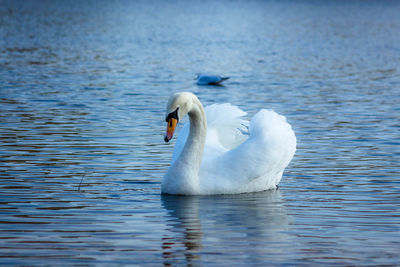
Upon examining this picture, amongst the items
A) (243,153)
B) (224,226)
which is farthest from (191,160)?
(224,226)

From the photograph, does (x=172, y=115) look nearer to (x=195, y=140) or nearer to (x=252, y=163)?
(x=195, y=140)

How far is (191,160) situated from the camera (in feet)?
31.6

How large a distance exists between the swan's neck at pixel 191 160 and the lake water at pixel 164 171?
0.54 feet

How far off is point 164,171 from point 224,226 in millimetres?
2952

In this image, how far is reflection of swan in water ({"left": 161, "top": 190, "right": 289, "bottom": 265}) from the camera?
7273 mm

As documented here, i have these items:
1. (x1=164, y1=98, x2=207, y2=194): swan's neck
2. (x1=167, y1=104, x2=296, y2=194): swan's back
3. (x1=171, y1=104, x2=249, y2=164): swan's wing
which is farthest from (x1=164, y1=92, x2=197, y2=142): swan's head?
(x1=171, y1=104, x2=249, y2=164): swan's wing

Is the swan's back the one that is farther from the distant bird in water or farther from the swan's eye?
the distant bird in water

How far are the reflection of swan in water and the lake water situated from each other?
0.06 ft

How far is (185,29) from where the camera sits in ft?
184

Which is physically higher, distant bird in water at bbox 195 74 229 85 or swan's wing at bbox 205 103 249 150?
swan's wing at bbox 205 103 249 150

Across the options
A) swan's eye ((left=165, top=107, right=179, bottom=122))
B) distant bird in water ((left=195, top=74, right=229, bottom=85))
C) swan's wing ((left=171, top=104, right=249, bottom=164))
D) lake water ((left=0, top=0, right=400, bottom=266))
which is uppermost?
swan's eye ((left=165, top=107, right=179, bottom=122))

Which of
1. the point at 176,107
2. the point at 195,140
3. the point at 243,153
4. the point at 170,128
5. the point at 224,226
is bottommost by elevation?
the point at 224,226

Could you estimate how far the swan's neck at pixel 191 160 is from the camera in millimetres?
9625

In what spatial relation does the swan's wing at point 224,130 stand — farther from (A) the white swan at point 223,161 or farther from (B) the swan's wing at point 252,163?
(B) the swan's wing at point 252,163
